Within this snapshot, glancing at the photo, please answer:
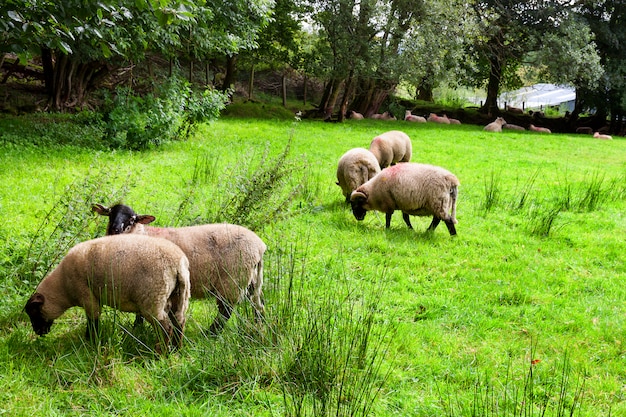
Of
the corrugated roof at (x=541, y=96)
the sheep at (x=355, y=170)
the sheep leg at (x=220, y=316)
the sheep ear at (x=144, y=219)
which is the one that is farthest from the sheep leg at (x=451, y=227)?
the corrugated roof at (x=541, y=96)

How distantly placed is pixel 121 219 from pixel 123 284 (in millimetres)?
915

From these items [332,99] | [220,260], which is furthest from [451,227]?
[332,99]

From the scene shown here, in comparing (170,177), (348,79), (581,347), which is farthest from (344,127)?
(581,347)

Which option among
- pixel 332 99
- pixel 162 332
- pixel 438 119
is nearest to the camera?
pixel 162 332

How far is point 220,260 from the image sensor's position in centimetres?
433

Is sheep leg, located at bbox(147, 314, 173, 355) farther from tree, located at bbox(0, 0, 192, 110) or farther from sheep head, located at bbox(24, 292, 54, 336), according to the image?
tree, located at bbox(0, 0, 192, 110)

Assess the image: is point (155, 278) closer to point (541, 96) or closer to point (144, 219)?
point (144, 219)

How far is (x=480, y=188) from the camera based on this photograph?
11234 mm

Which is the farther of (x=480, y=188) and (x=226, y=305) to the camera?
(x=480, y=188)

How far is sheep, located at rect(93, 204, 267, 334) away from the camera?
4.29m

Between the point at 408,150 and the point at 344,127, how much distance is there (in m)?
7.95

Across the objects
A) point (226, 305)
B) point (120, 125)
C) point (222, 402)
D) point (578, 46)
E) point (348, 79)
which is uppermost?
point (578, 46)

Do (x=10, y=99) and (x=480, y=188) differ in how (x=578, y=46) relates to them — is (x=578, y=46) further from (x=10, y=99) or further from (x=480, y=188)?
(x=10, y=99)

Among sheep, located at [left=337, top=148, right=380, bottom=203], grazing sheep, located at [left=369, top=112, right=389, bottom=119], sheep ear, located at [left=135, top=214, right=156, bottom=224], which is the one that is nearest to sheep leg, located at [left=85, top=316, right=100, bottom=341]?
sheep ear, located at [left=135, top=214, right=156, bottom=224]
